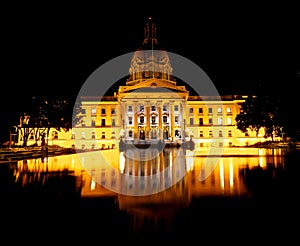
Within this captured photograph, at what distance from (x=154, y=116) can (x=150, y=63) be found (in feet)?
61.0

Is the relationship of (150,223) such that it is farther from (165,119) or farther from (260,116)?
(165,119)

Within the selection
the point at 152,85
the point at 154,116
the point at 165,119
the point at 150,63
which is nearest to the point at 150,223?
the point at 152,85

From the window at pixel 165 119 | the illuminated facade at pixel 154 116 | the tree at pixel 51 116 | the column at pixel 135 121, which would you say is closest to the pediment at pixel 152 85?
the illuminated facade at pixel 154 116

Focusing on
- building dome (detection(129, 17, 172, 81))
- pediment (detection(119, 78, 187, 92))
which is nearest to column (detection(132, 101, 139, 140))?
pediment (detection(119, 78, 187, 92))

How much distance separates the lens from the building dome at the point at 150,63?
9744 cm

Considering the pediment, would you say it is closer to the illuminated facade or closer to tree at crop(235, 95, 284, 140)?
the illuminated facade

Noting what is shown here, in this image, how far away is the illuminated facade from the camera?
280 ft

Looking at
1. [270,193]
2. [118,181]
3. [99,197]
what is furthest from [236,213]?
[118,181]

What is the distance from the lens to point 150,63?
97562 millimetres

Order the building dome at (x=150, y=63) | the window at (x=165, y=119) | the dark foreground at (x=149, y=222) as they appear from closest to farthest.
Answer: the dark foreground at (x=149, y=222), the window at (x=165, y=119), the building dome at (x=150, y=63)

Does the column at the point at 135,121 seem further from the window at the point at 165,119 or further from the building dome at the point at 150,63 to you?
the building dome at the point at 150,63

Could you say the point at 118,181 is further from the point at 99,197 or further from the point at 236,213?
the point at 236,213

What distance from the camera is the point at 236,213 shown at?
326 inches

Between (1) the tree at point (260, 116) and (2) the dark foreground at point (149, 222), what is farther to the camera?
(1) the tree at point (260, 116)
